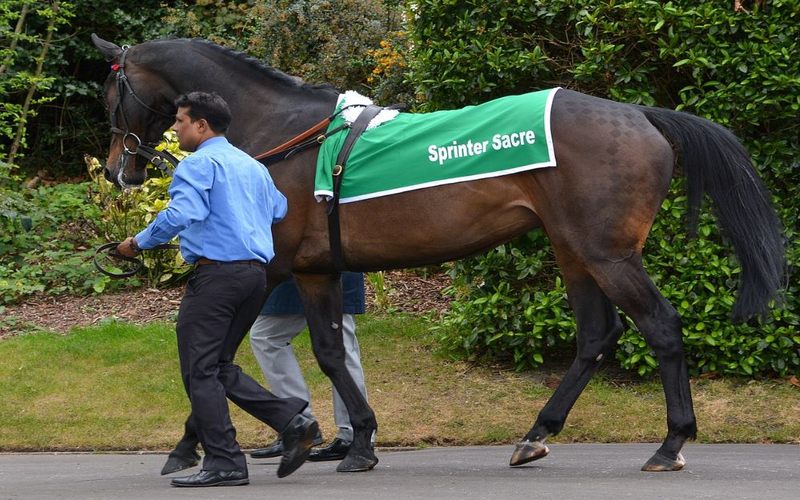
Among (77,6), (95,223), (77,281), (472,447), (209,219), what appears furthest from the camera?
(77,6)

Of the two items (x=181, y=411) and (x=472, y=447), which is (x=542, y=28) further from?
(x=181, y=411)

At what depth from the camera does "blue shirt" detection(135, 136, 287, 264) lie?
5.35 m

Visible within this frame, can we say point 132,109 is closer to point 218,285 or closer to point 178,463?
point 218,285

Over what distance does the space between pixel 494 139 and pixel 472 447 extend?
2.13 meters

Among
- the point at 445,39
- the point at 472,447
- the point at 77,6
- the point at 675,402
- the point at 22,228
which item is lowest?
the point at 472,447

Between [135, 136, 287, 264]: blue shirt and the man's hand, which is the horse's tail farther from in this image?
the man's hand

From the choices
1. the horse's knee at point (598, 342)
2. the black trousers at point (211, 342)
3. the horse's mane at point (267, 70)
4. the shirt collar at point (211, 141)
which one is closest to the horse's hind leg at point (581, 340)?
the horse's knee at point (598, 342)

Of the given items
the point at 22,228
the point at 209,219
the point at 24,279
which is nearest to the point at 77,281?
the point at 24,279

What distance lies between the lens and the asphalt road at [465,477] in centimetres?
521

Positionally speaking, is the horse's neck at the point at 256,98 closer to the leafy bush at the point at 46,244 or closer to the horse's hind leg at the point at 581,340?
the horse's hind leg at the point at 581,340

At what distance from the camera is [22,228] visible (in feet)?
37.3

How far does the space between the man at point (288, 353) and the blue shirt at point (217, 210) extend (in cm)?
117

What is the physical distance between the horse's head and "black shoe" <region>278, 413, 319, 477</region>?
6.62 ft

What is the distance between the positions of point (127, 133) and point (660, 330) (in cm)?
314
